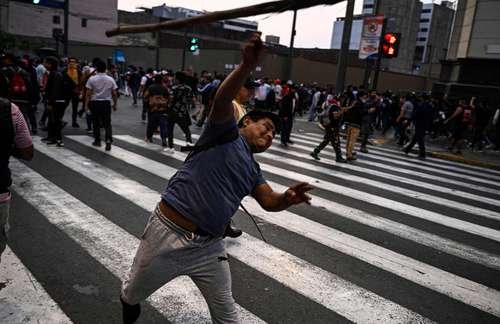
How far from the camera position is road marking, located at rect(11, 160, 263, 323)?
3.38 metres

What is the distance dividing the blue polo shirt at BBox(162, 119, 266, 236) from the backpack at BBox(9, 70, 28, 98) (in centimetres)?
747

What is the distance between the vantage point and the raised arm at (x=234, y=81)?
1932 millimetres

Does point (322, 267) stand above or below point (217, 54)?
below

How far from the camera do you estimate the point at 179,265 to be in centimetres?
243

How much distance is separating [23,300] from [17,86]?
650 centimetres

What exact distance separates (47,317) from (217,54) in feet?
125

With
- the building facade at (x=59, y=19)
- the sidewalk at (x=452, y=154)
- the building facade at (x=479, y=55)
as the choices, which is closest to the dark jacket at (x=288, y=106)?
the sidewalk at (x=452, y=154)

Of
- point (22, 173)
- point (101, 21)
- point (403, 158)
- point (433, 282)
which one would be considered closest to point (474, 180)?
point (403, 158)

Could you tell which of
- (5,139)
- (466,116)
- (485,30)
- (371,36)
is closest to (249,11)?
(5,139)

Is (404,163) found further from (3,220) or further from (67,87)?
(3,220)

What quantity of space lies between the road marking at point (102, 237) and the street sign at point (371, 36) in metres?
12.6

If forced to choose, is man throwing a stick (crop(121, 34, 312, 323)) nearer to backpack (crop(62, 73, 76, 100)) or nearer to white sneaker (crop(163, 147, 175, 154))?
white sneaker (crop(163, 147, 175, 154))

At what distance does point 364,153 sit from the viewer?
13.1 meters

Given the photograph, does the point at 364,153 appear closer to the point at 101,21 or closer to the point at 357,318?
the point at 357,318
